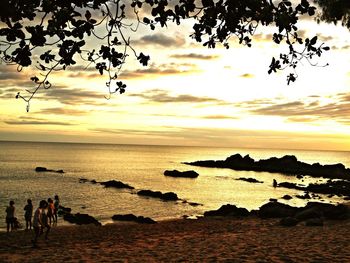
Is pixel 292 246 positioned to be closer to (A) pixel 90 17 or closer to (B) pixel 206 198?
(A) pixel 90 17

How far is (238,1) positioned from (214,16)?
1.33 feet

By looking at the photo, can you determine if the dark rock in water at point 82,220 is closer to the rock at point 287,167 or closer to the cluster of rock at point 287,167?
the rock at point 287,167

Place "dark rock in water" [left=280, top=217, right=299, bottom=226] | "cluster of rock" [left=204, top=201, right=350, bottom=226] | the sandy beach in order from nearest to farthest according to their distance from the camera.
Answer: the sandy beach
"dark rock in water" [left=280, top=217, right=299, bottom=226]
"cluster of rock" [left=204, top=201, right=350, bottom=226]

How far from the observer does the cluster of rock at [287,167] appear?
319 feet

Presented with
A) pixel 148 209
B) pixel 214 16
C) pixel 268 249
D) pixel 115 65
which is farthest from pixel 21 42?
pixel 148 209

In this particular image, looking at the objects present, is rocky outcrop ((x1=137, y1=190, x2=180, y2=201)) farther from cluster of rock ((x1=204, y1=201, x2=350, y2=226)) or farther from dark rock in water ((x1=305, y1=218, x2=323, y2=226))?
dark rock in water ((x1=305, y1=218, x2=323, y2=226))

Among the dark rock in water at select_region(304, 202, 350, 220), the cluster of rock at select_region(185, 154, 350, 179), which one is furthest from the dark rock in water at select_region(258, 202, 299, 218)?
the cluster of rock at select_region(185, 154, 350, 179)

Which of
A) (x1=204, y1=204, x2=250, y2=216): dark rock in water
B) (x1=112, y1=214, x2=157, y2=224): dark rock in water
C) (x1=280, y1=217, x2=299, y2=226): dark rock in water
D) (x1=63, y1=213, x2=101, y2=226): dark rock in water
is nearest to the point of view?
(x1=280, y1=217, x2=299, y2=226): dark rock in water

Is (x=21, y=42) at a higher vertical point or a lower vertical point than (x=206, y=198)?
higher

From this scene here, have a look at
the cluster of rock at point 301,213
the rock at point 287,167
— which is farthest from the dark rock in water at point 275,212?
the rock at point 287,167

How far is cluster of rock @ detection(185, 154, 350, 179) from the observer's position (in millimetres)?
97256

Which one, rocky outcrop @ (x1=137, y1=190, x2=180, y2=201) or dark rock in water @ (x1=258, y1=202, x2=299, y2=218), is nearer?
dark rock in water @ (x1=258, y1=202, x2=299, y2=218)

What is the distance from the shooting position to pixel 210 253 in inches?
564

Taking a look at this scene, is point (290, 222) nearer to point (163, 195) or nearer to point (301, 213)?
point (301, 213)
